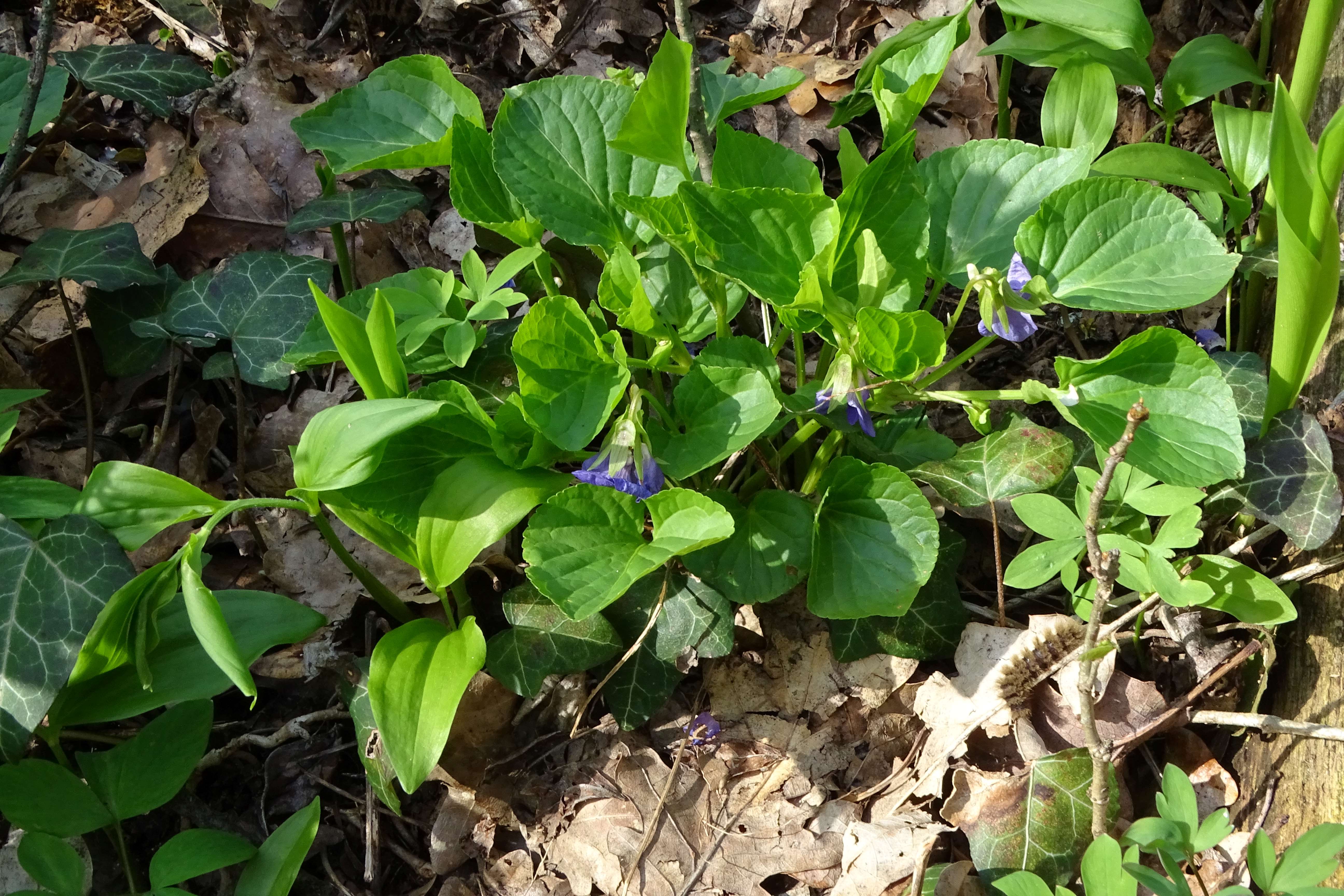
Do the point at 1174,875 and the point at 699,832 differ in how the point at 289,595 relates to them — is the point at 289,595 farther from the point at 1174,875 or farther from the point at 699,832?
the point at 1174,875

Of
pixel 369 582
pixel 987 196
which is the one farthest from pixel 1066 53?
pixel 369 582

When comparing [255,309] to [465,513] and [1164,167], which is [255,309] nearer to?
[465,513]

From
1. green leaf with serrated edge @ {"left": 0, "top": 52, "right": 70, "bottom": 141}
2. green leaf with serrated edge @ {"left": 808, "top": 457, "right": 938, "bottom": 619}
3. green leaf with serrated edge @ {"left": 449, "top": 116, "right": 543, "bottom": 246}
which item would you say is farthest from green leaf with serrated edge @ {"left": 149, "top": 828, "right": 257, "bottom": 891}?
green leaf with serrated edge @ {"left": 0, "top": 52, "right": 70, "bottom": 141}

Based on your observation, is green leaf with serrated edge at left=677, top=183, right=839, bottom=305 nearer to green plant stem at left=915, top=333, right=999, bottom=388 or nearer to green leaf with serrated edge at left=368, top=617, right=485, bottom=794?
green plant stem at left=915, top=333, right=999, bottom=388

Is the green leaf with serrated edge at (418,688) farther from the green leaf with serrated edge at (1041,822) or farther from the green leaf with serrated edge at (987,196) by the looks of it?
the green leaf with serrated edge at (987,196)

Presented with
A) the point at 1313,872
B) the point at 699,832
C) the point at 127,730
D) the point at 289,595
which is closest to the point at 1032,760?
the point at 1313,872

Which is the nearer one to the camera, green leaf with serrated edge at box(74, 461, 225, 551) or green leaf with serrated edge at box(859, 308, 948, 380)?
green leaf with serrated edge at box(859, 308, 948, 380)
